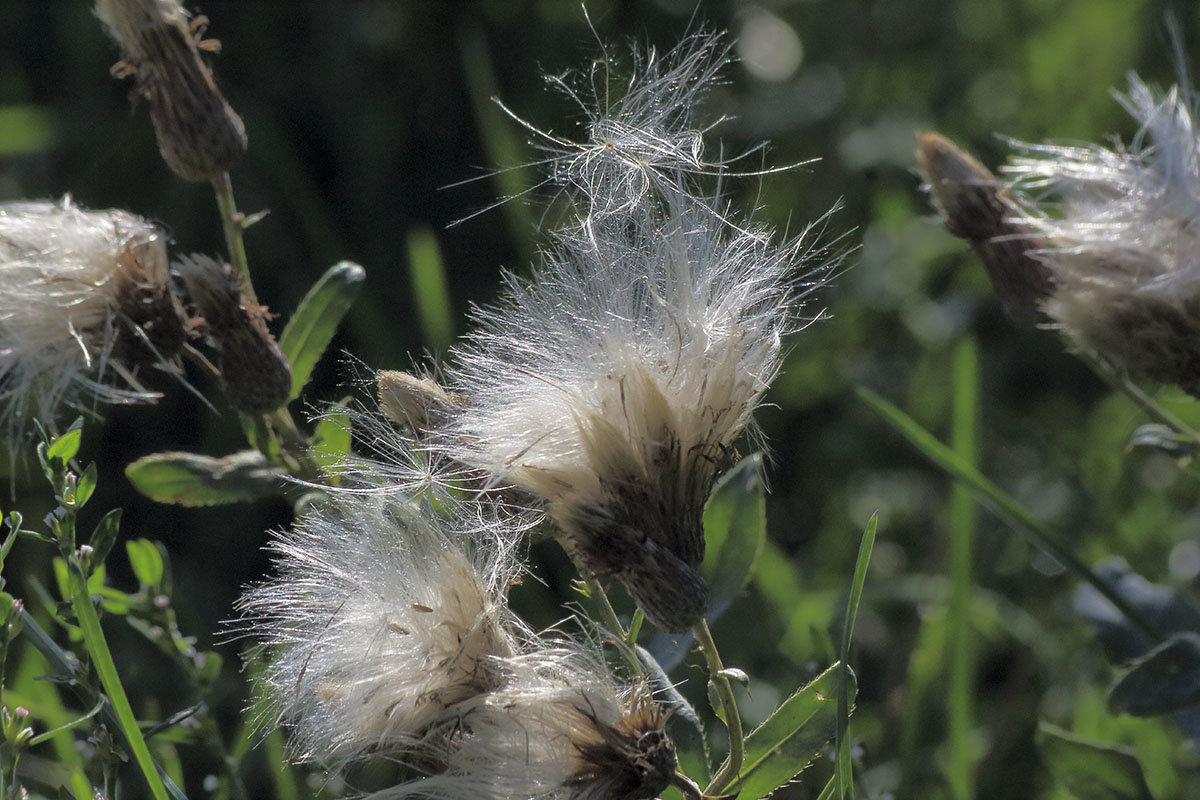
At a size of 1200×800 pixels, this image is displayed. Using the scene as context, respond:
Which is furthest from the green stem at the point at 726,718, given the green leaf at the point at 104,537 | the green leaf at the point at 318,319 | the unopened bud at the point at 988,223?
the unopened bud at the point at 988,223

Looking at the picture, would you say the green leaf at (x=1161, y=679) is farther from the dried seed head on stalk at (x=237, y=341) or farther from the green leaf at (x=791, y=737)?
the dried seed head on stalk at (x=237, y=341)

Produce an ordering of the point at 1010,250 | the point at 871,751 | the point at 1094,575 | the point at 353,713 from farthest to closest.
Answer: the point at 871,751
the point at 1010,250
the point at 1094,575
the point at 353,713

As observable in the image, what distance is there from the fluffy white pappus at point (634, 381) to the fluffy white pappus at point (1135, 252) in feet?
1.49

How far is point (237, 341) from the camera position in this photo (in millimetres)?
1435

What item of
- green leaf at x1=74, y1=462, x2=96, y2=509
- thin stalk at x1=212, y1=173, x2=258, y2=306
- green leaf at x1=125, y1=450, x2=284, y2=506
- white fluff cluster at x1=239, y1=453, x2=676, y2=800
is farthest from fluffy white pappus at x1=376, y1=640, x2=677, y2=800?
thin stalk at x1=212, y1=173, x2=258, y2=306

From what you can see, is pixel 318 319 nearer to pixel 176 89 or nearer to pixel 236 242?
pixel 236 242

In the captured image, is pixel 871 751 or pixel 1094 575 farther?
pixel 871 751

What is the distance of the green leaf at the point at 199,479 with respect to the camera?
1.49m

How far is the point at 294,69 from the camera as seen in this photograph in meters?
3.29

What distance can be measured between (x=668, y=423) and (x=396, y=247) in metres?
2.12

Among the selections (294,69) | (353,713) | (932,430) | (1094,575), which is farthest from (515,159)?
(353,713)

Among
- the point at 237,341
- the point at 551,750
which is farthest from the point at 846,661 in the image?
the point at 237,341

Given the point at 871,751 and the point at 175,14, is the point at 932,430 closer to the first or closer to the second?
the point at 871,751

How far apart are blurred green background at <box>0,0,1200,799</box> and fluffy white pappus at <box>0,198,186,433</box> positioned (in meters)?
0.90
